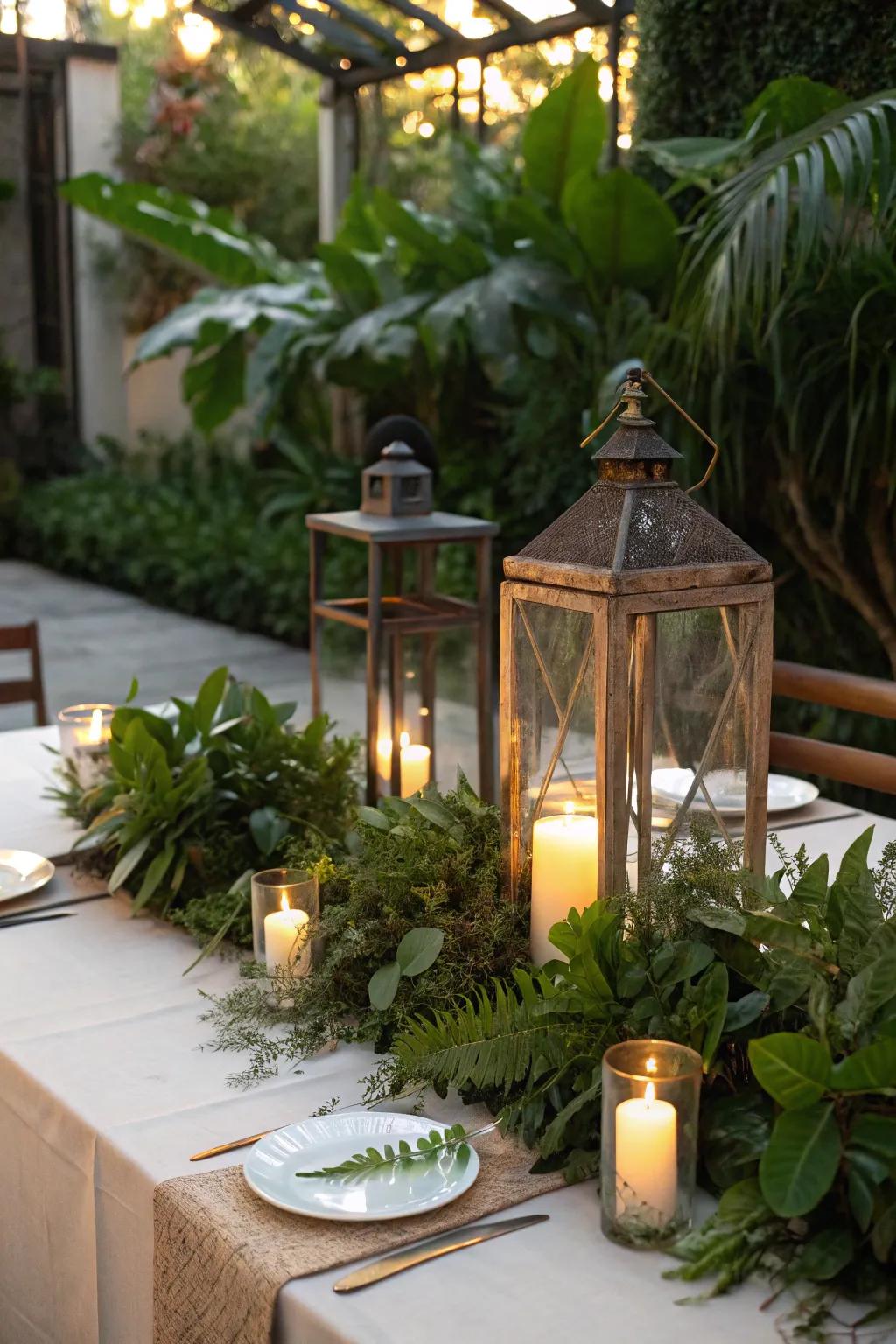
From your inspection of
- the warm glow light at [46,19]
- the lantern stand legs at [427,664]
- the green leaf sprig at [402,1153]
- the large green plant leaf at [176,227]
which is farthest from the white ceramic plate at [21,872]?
the warm glow light at [46,19]

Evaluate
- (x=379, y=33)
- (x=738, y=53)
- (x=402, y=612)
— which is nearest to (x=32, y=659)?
(x=402, y=612)

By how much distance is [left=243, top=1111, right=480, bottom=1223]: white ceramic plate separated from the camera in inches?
44.4

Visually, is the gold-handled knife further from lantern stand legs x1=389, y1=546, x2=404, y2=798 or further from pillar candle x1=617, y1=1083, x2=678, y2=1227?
lantern stand legs x1=389, y1=546, x2=404, y2=798

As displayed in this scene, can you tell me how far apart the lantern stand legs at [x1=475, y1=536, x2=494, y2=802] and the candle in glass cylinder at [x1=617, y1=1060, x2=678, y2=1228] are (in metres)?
1.23

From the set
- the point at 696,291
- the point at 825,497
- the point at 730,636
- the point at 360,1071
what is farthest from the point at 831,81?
the point at 360,1071

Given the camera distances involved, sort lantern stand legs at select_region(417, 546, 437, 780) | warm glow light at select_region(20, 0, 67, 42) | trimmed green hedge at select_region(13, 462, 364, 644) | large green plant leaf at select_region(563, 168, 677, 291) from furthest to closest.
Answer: warm glow light at select_region(20, 0, 67, 42)
trimmed green hedge at select_region(13, 462, 364, 644)
large green plant leaf at select_region(563, 168, 677, 291)
lantern stand legs at select_region(417, 546, 437, 780)

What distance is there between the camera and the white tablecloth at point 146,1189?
1019 mm

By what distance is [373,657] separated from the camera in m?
2.13

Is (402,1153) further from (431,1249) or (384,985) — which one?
(384,985)

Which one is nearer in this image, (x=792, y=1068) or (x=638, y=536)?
(x=792, y=1068)

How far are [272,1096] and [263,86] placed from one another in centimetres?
1289

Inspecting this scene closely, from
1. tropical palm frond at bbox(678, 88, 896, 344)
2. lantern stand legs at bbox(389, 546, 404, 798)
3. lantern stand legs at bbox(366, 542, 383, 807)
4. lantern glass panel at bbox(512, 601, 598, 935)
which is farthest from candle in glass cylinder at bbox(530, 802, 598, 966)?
tropical palm frond at bbox(678, 88, 896, 344)

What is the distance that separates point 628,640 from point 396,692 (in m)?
0.91

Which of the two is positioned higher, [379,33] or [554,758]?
[379,33]
